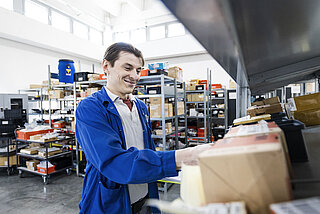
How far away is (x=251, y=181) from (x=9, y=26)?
816 cm

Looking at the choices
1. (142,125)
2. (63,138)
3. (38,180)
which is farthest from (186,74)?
(142,125)

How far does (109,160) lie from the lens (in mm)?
846

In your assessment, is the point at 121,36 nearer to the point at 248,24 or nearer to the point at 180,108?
the point at 180,108

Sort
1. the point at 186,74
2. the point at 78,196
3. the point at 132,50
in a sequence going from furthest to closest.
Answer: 1. the point at 186,74
2. the point at 78,196
3. the point at 132,50

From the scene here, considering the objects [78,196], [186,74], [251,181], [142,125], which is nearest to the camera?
[251,181]

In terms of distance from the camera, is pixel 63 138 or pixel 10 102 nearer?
pixel 63 138

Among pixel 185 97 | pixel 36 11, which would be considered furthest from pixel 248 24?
pixel 36 11

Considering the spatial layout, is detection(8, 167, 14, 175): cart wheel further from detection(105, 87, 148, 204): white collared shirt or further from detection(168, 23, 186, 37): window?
detection(168, 23, 186, 37): window

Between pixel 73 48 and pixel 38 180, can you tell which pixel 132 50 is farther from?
pixel 73 48

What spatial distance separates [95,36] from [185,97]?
25.8 feet

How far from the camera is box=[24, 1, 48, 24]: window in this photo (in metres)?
6.99

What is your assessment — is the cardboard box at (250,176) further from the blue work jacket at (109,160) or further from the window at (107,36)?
the window at (107,36)

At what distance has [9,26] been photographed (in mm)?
6109

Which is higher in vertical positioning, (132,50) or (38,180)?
(132,50)
